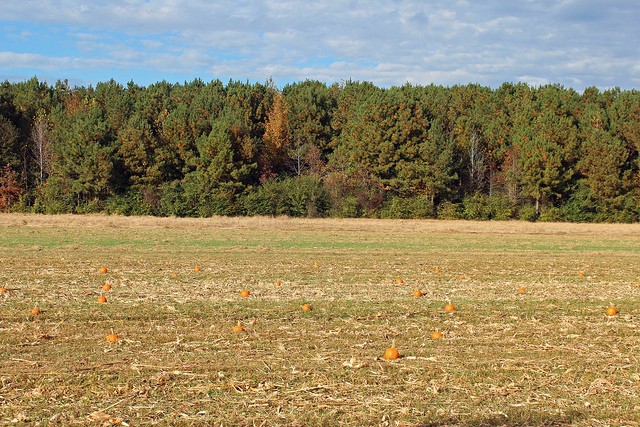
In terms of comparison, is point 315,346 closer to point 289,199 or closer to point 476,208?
point 289,199

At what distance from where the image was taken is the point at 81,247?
20.9m

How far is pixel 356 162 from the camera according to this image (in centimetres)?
5594

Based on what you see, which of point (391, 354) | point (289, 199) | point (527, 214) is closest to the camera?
point (391, 354)

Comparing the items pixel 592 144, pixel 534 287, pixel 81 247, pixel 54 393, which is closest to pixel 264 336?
pixel 54 393

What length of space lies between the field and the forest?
37.3m

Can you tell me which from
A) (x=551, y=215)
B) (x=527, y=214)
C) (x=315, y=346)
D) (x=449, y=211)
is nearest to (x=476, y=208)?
(x=449, y=211)

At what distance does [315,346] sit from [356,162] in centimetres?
4937

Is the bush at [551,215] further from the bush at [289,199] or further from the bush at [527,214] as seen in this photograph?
the bush at [289,199]

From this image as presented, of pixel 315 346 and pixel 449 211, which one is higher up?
pixel 449 211

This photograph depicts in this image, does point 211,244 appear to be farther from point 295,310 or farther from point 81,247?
point 295,310

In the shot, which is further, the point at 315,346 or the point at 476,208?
the point at 476,208

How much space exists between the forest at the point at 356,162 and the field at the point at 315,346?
3729 centimetres

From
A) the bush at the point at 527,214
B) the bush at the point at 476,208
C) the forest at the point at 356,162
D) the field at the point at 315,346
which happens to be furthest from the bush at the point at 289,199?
the field at the point at 315,346

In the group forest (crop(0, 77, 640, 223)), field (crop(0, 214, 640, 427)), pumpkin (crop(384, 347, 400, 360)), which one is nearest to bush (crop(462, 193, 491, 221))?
forest (crop(0, 77, 640, 223))
